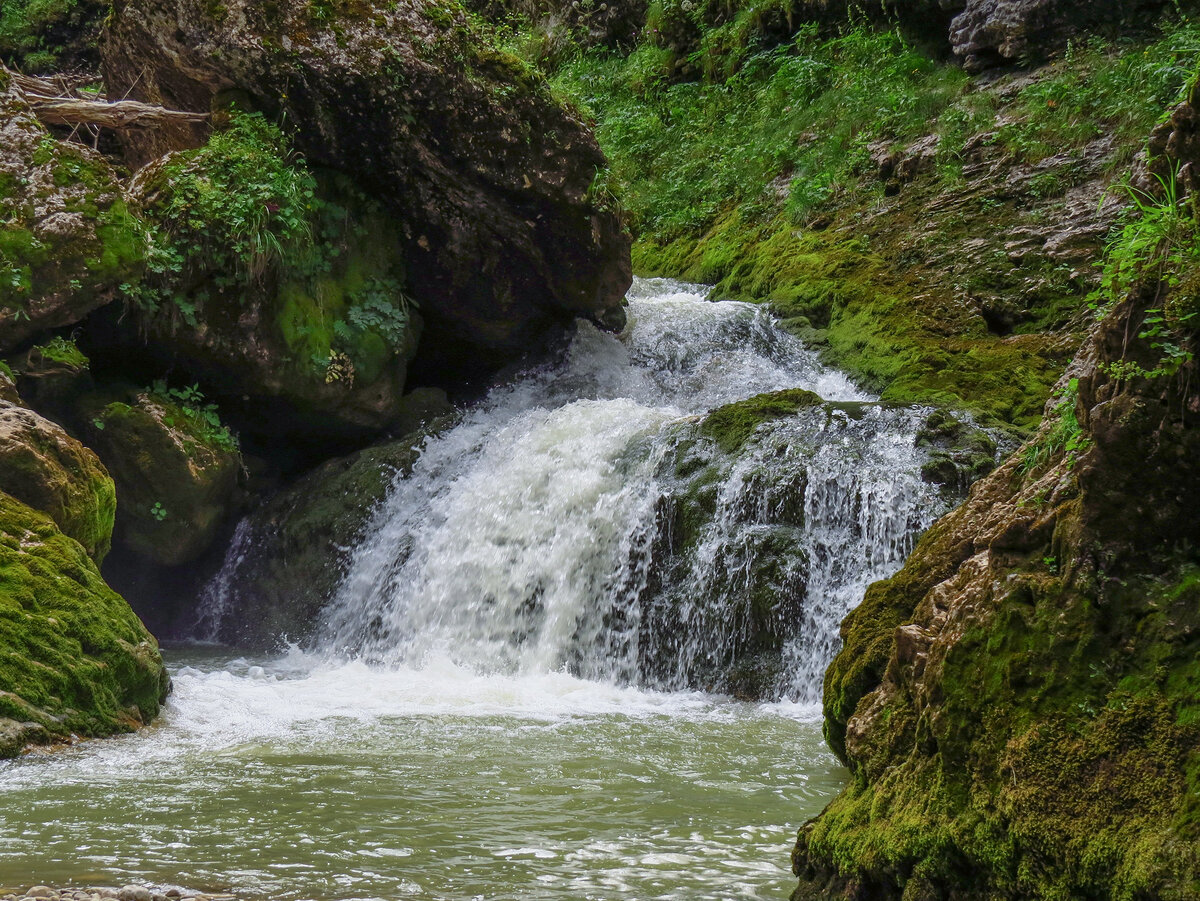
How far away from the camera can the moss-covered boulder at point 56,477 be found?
620 centimetres

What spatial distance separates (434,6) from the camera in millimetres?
9711

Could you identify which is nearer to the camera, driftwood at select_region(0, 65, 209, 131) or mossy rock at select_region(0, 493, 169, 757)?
mossy rock at select_region(0, 493, 169, 757)

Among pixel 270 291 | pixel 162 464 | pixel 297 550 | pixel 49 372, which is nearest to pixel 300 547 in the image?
pixel 297 550

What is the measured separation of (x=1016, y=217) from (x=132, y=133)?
31.4 ft

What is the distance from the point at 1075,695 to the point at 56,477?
241 inches

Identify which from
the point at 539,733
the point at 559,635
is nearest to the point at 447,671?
the point at 559,635

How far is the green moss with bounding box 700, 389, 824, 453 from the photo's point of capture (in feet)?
27.5

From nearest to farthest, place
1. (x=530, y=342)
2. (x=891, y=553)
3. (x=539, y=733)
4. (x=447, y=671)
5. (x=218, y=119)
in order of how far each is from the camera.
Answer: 1. (x=539, y=733)
2. (x=891, y=553)
3. (x=447, y=671)
4. (x=218, y=119)
5. (x=530, y=342)

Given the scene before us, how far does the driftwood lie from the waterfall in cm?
397

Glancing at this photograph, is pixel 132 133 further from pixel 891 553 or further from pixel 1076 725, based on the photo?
pixel 1076 725

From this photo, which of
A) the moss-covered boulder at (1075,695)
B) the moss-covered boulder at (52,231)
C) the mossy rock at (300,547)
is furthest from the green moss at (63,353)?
the moss-covered boulder at (1075,695)

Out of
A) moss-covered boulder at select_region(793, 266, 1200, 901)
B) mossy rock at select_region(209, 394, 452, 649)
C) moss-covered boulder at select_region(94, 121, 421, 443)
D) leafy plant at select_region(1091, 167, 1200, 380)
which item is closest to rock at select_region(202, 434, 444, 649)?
mossy rock at select_region(209, 394, 452, 649)

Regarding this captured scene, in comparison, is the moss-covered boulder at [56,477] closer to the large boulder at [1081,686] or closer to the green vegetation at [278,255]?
the green vegetation at [278,255]

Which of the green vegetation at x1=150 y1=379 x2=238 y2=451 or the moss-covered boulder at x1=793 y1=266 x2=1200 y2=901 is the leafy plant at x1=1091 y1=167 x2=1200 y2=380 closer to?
the moss-covered boulder at x1=793 y1=266 x2=1200 y2=901
